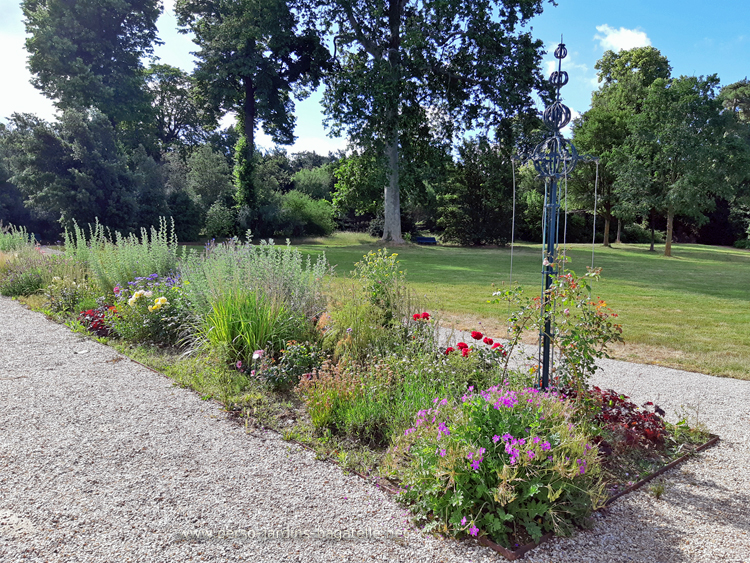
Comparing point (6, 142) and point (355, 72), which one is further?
point (6, 142)

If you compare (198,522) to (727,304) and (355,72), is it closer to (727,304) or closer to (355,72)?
(727,304)

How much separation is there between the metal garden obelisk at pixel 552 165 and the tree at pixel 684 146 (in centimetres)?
1936

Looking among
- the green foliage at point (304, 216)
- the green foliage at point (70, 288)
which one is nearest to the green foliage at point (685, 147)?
the green foliage at point (304, 216)

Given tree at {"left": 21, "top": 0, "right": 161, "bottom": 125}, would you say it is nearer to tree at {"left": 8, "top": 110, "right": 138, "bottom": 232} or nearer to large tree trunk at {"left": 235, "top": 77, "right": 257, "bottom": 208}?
tree at {"left": 8, "top": 110, "right": 138, "bottom": 232}

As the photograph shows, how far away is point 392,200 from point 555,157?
18.2 m

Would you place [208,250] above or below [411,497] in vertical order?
above

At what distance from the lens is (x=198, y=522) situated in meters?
2.28

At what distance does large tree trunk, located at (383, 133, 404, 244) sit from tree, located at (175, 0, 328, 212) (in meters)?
6.49

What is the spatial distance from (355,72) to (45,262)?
45.7 feet

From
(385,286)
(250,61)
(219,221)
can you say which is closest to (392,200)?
(219,221)

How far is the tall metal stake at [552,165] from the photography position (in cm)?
317

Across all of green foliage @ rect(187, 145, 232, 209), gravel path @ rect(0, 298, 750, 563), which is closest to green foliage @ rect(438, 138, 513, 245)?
green foliage @ rect(187, 145, 232, 209)

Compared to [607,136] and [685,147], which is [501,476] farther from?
[607,136]

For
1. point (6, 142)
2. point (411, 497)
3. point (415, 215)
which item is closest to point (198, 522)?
point (411, 497)
